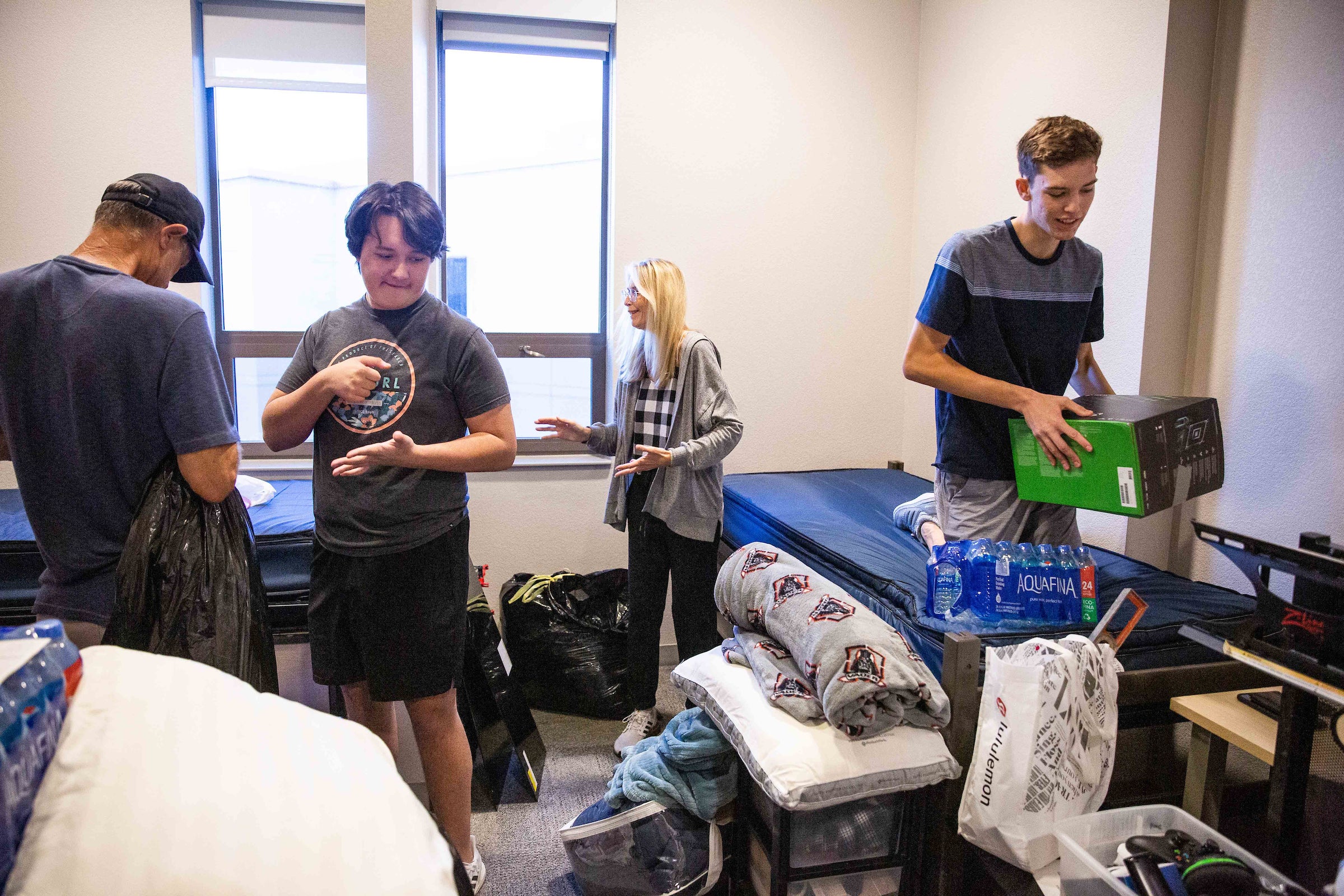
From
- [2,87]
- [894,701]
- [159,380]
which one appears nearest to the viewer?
[159,380]

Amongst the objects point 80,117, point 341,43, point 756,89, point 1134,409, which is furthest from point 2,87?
point 1134,409

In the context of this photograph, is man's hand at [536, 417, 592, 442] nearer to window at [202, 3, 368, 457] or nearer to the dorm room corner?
the dorm room corner

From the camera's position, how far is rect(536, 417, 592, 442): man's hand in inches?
96.7

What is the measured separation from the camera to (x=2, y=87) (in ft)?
10.1

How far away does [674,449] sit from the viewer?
7.86 feet

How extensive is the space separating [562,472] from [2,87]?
8.50ft

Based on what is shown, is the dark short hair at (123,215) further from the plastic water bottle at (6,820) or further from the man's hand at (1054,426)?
the man's hand at (1054,426)

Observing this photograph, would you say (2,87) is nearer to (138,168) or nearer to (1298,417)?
(138,168)

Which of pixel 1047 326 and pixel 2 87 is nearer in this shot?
pixel 1047 326

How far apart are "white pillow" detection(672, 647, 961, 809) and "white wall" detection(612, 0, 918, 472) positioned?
2.16 metres

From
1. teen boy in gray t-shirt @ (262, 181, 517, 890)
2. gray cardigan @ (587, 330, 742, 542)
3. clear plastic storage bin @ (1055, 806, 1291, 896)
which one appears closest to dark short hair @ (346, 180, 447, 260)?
teen boy in gray t-shirt @ (262, 181, 517, 890)

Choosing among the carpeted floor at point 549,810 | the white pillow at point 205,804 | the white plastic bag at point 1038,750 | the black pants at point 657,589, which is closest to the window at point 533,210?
the black pants at point 657,589

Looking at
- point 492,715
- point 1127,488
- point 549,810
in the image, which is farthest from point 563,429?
point 1127,488

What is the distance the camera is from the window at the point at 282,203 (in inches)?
133
